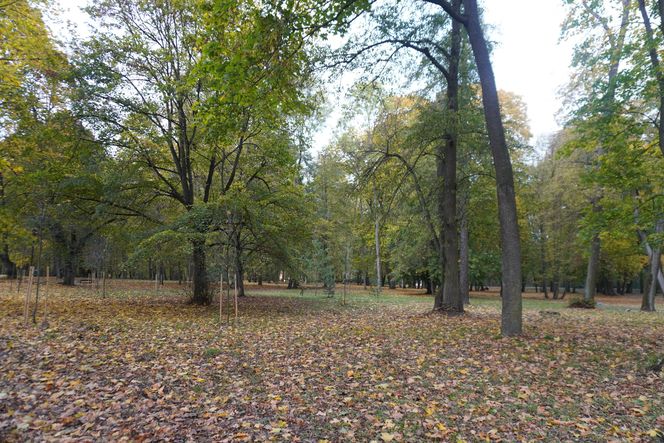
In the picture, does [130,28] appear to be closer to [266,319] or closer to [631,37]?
[266,319]

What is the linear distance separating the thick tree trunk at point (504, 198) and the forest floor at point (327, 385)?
2.12ft

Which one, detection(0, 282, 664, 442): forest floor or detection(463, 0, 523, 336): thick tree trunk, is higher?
detection(463, 0, 523, 336): thick tree trunk

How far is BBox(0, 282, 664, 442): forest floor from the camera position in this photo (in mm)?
3668

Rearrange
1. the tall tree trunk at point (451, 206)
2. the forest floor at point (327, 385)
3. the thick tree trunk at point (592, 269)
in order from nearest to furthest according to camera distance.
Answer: the forest floor at point (327, 385) < the tall tree trunk at point (451, 206) < the thick tree trunk at point (592, 269)

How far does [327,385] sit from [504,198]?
16.9ft

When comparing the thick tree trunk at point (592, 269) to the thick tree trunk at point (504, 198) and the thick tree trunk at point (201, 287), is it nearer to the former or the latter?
the thick tree trunk at point (504, 198)

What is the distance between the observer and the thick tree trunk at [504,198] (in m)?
7.43

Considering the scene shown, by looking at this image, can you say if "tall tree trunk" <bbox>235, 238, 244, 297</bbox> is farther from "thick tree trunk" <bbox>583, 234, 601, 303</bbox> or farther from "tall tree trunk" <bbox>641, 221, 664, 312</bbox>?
"thick tree trunk" <bbox>583, 234, 601, 303</bbox>

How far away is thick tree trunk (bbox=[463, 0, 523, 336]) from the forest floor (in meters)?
0.64

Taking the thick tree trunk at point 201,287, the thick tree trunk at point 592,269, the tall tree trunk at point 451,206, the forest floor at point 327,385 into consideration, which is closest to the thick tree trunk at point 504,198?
the forest floor at point 327,385

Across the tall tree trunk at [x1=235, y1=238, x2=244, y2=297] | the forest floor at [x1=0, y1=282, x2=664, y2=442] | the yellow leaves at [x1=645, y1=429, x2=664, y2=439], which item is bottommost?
the forest floor at [x1=0, y1=282, x2=664, y2=442]

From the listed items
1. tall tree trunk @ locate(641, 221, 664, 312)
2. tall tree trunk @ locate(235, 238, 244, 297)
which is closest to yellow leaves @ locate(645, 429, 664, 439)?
tall tree trunk @ locate(235, 238, 244, 297)

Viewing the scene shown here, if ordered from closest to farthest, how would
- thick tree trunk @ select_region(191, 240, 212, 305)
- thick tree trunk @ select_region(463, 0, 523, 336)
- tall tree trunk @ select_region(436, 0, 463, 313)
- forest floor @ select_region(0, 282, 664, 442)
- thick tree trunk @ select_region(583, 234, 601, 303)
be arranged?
forest floor @ select_region(0, 282, 664, 442) < thick tree trunk @ select_region(463, 0, 523, 336) < tall tree trunk @ select_region(436, 0, 463, 313) < thick tree trunk @ select_region(191, 240, 212, 305) < thick tree trunk @ select_region(583, 234, 601, 303)

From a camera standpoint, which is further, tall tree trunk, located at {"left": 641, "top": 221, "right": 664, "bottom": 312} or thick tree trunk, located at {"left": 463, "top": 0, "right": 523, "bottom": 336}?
tall tree trunk, located at {"left": 641, "top": 221, "right": 664, "bottom": 312}
